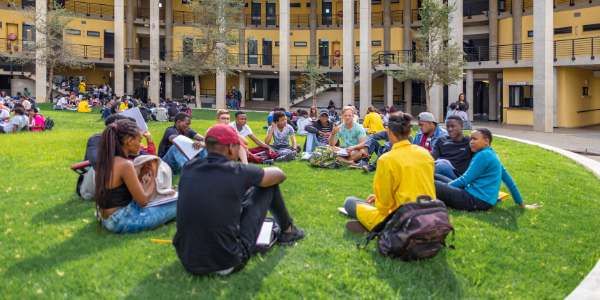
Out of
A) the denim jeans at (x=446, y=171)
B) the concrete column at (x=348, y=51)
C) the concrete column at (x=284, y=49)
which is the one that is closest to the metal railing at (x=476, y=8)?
the concrete column at (x=348, y=51)

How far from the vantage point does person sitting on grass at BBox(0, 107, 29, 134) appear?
41.0ft

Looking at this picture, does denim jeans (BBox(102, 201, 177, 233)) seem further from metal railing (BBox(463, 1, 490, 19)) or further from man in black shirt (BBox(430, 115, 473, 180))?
metal railing (BBox(463, 1, 490, 19))

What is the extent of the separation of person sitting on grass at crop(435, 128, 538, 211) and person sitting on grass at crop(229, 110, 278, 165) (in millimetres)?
4002

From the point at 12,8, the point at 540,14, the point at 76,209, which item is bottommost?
the point at 76,209

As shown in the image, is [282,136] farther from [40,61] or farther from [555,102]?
[40,61]

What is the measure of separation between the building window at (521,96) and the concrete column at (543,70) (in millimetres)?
Answer: 3392

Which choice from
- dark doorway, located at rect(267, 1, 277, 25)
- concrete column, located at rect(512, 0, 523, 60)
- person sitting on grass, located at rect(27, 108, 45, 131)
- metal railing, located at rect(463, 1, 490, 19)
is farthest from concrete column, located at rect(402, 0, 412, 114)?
person sitting on grass, located at rect(27, 108, 45, 131)

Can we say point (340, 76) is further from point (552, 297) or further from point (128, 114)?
point (552, 297)

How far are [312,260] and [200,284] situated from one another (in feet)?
3.32

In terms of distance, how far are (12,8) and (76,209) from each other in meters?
32.8

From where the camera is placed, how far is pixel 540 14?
20281 millimetres

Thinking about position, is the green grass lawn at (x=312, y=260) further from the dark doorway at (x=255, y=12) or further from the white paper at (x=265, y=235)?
the dark doorway at (x=255, y=12)

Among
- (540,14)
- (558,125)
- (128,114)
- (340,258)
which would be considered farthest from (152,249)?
(558,125)

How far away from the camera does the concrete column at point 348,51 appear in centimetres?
2809
